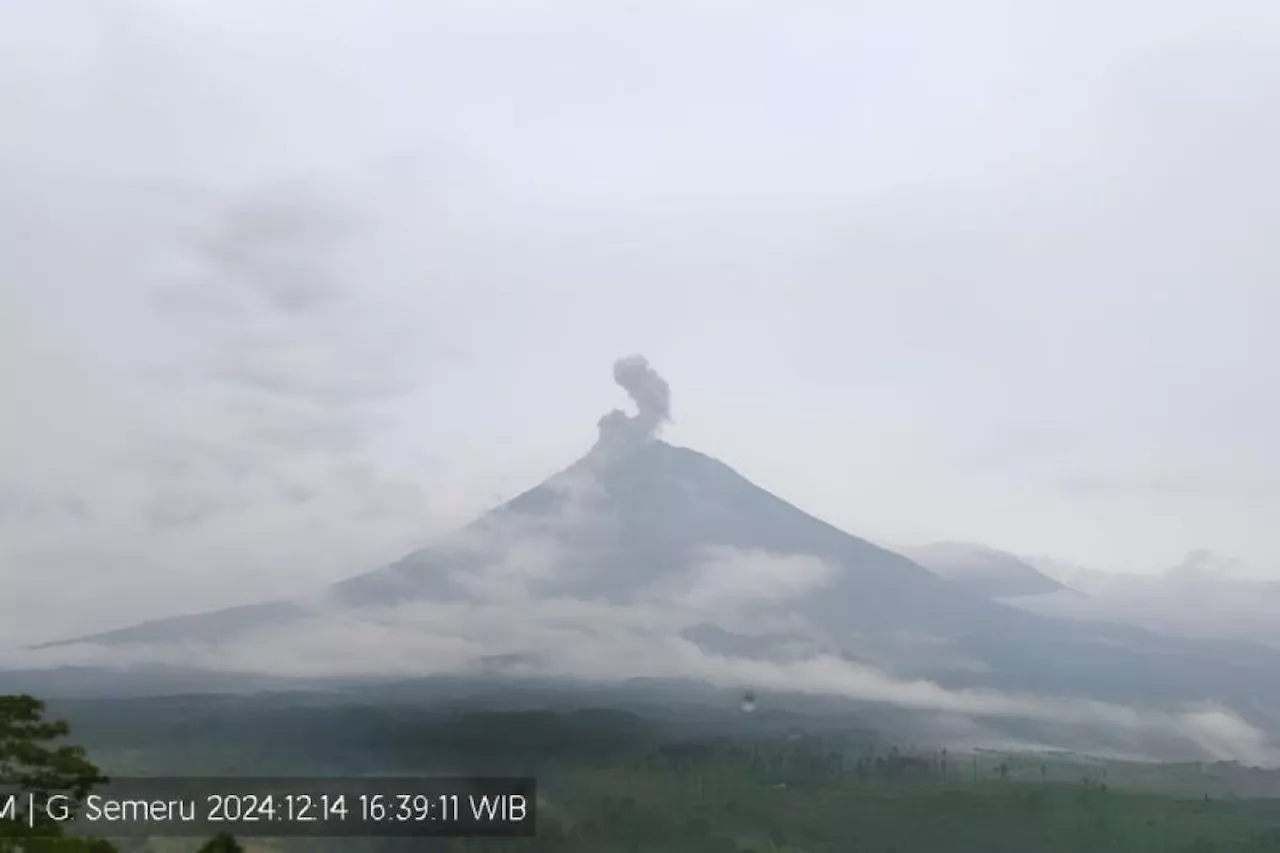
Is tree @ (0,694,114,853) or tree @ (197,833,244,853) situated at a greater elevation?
tree @ (0,694,114,853)

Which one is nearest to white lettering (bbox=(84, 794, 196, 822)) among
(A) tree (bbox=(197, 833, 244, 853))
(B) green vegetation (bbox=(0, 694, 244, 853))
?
(B) green vegetation (bbox=(0, 694, 244, 853))

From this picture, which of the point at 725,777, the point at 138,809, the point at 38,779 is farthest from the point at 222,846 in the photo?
the point at 725,777

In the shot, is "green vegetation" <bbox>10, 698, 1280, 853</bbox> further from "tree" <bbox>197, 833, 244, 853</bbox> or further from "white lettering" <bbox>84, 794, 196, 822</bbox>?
"tree" <bbox>197, 833, 244, 853</bbox>

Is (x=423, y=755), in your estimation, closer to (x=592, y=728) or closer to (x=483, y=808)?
(x=483, y=808)

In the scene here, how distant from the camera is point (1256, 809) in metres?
3.99

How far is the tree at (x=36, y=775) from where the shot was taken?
3527 millimetres

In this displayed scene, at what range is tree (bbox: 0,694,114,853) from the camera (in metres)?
3.53

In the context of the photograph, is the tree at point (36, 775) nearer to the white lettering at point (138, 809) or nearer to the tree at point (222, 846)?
the white lettering at point (138, 809)

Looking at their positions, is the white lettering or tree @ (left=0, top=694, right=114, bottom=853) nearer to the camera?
tree @ (left=0, top=694, right=114, bottom=853)

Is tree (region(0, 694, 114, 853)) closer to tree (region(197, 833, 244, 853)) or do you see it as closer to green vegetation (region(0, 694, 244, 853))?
green vegetation (region(0, 694, 244, 853))

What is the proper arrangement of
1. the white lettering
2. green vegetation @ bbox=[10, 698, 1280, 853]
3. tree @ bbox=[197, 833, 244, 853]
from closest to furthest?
tree @ bbox=[197, 833, 244, 853] < the white lettering < green vegetation @ bbox=[10, 698, 1280, 853]

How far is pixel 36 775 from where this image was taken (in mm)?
3658

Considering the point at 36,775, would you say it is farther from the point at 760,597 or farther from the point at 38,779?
the point at 760,597

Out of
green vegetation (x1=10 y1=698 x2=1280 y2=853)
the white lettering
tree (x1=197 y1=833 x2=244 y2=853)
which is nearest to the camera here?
tree (x1=197 y1=833 x2=244 y2=853)
